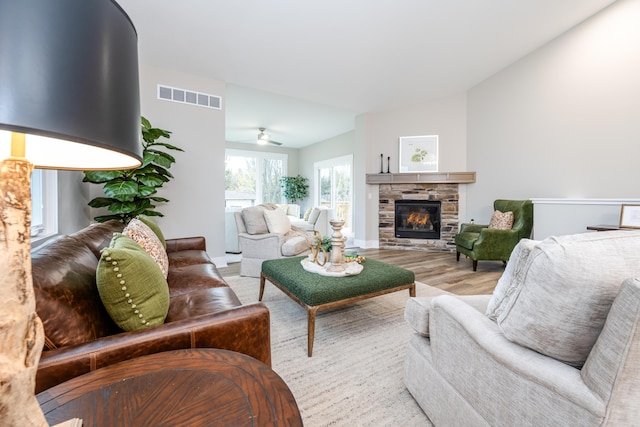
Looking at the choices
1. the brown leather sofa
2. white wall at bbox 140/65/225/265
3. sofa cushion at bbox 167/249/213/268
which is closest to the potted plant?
white wall at bbox 140/65/225/265

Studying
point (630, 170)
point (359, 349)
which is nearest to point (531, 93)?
point (630, 170)

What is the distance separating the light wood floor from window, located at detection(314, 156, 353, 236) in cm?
243

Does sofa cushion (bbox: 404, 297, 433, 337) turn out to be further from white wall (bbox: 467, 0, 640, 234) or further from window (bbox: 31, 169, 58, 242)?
white wall (bbox: 467, 0, 640, 234)

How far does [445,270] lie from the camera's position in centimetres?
395

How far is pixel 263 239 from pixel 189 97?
223 cm

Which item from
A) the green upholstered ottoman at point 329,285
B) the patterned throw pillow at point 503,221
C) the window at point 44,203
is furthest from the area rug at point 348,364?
the patterned throw pillow at point 503,221

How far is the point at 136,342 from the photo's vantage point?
2.97ft

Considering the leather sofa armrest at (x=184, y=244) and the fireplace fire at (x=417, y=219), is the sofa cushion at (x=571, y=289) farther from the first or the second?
the fireplace fire at (x=417, y=219)

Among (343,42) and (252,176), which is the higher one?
(343,42)

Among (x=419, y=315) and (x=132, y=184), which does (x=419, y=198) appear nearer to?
(x=419, y=315)

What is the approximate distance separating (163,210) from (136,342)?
128 inches

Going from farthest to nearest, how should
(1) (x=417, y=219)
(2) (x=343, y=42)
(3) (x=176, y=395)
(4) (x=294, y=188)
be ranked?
1. (4) (x=294, y=188)
2. (1) (x=417, y=219)
3. (2) (x=343, y=42)
4. (3) (x=176, y=395)

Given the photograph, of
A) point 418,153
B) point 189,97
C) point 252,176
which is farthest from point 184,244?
point 252,176

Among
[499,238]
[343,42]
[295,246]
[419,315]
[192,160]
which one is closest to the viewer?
[419,315]
